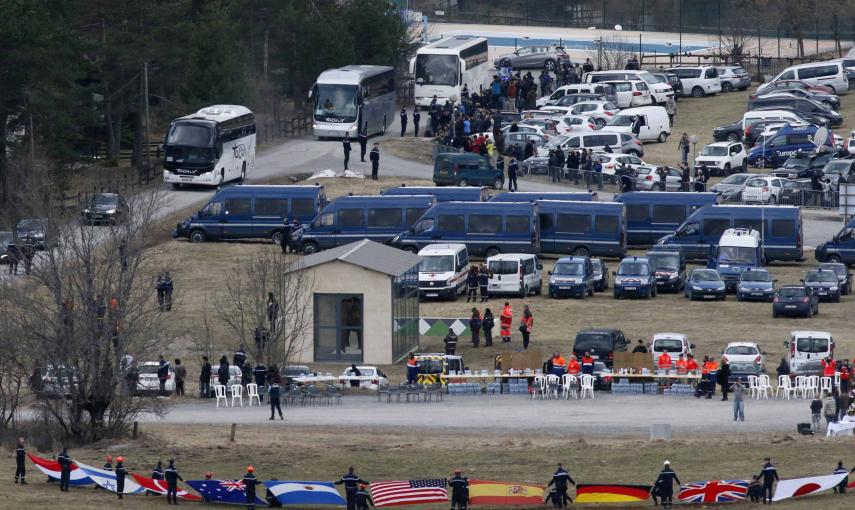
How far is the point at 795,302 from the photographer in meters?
54.8

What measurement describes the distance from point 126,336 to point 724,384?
13.6 m

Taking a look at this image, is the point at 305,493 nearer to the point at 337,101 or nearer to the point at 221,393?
the point at 221,393

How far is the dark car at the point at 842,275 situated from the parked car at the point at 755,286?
180 centimetres

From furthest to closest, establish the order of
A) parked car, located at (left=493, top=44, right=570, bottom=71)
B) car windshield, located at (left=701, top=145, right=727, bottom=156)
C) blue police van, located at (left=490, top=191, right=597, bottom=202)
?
1. parked car, located at (left=493, top=44, right=570, bottom=71)
2. car windshield, located at (left=701, top=145, right=727, bottom=156)
3. blue police van, located at (left=490, top=191, right=597, bottom=202)

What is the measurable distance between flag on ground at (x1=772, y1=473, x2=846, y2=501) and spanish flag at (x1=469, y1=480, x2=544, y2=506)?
444 cm

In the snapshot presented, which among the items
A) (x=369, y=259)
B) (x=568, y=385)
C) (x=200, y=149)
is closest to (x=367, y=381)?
(x=568, y=385)

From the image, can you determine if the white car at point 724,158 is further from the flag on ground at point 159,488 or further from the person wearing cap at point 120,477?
the person wearing cap at point 120,477

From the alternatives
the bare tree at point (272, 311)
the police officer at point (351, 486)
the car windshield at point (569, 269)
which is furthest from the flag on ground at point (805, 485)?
the car windshield at point (569, 269)

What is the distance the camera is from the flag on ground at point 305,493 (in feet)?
119

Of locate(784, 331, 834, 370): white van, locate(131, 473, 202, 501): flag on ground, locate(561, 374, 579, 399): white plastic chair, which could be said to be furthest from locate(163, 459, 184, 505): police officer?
locate(784, 331, 834, 370): white van

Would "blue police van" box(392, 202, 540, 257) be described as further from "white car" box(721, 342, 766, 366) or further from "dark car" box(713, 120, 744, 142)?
"dark car" box(713, 120, 744, 142)

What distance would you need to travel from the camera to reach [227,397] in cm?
4681

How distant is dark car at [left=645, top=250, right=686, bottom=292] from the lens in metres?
58.9

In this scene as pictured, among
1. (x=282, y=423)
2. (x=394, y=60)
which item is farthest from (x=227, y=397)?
(x=394, y=60)
